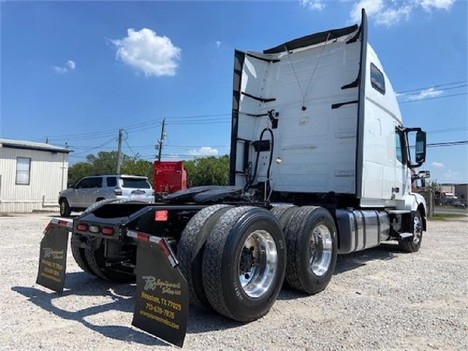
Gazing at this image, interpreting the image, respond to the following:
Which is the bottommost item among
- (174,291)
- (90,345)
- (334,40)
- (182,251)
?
(90,345)

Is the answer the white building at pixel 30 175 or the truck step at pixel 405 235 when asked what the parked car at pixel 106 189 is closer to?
the white building at pixel 30 175

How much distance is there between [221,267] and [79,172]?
88.2m

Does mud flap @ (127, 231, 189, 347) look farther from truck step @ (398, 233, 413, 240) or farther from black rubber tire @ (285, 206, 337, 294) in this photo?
truck step @ (398, 233, 413, 240)

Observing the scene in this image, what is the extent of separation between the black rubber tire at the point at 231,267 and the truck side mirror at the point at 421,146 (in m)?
6.09

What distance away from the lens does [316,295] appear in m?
5.40

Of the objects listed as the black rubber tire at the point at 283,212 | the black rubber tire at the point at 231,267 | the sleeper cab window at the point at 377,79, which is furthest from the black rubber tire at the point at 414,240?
the black rubber tire at the point at 231,267

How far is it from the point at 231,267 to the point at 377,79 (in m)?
5.08

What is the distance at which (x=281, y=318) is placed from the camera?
14.4 feet

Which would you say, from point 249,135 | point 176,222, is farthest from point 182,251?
point 249,135

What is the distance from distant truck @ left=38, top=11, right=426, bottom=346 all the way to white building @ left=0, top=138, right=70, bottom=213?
17.8m

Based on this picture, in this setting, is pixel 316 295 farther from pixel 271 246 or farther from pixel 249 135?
pixel 249 135

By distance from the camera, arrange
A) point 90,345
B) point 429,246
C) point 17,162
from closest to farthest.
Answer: point 90,345
point 429,246
point 17,162

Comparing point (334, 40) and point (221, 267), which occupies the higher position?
point (334, 40)

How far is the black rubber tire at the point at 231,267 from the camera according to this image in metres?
3.92
